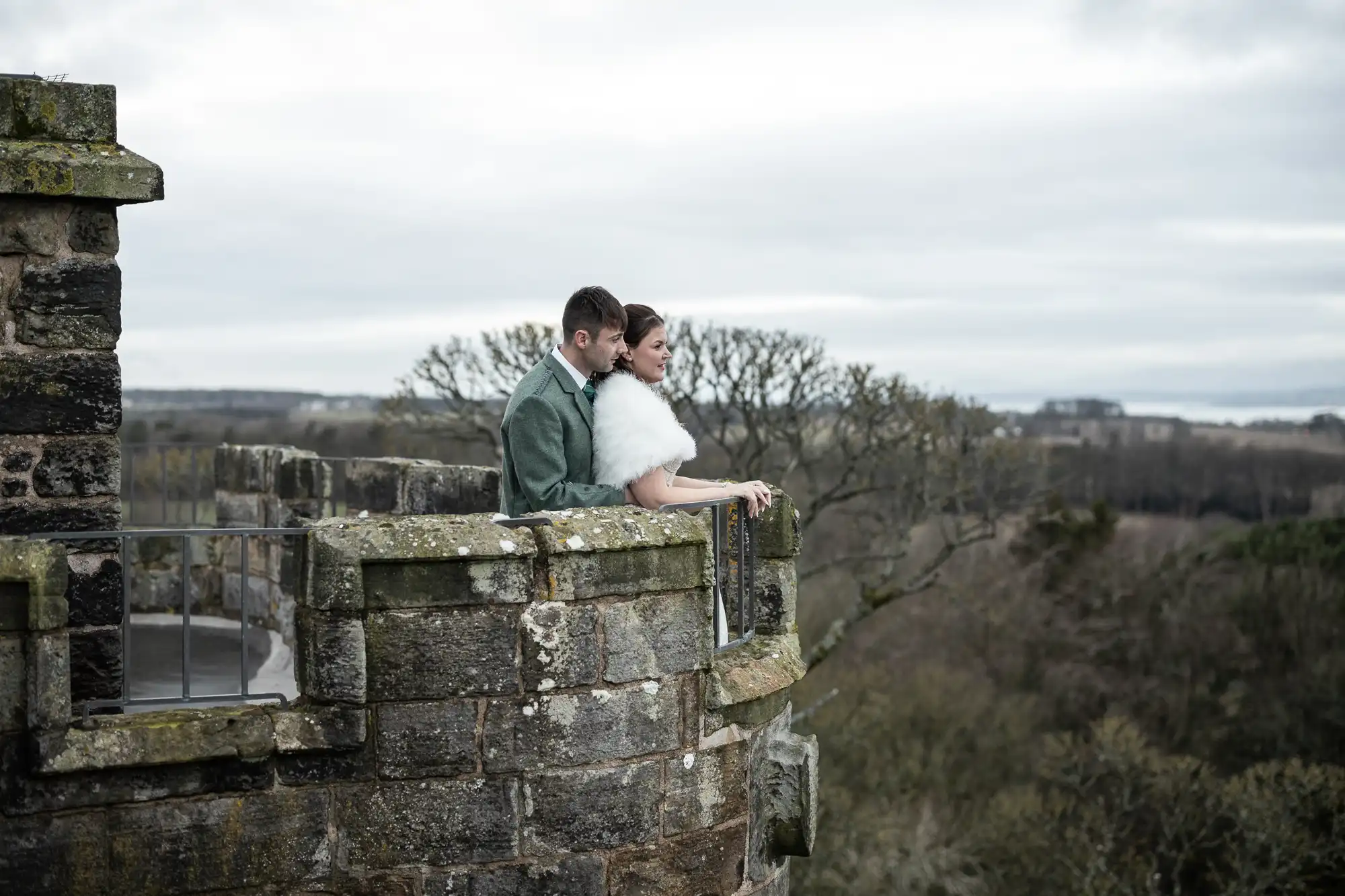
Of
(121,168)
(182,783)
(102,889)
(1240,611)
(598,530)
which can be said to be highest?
(121,168)

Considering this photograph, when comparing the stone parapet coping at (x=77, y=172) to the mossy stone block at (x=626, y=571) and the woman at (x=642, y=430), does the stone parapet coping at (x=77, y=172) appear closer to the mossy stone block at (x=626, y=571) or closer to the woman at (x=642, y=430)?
the woman at (x=642, y=430)

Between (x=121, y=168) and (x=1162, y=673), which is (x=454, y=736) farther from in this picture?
(x=1162, y=673)

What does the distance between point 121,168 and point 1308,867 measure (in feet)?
76.1

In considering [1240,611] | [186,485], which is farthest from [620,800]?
[1240,611]

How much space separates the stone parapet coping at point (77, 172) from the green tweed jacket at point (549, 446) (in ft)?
4.85

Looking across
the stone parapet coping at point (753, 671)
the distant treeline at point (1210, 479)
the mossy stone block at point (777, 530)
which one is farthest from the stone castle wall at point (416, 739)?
the distant treeline at point (1210, 479)

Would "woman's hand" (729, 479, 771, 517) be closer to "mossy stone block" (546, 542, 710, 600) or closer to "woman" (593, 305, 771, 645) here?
"woman" (593, 305, 771, 645)

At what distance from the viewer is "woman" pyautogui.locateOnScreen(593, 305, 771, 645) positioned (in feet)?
17.3

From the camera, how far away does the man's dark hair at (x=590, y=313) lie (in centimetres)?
522

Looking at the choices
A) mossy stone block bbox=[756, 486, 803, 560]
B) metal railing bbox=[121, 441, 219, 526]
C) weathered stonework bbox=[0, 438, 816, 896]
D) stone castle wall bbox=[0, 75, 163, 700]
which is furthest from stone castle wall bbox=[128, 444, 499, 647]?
weathered stonework bbox=[0, 438, 816, 896]

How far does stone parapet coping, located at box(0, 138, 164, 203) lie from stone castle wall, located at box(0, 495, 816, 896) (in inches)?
52.4

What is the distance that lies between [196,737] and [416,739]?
0.67 m

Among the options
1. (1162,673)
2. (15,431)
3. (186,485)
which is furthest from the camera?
(1162,673)

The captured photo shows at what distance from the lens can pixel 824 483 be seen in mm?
24141
